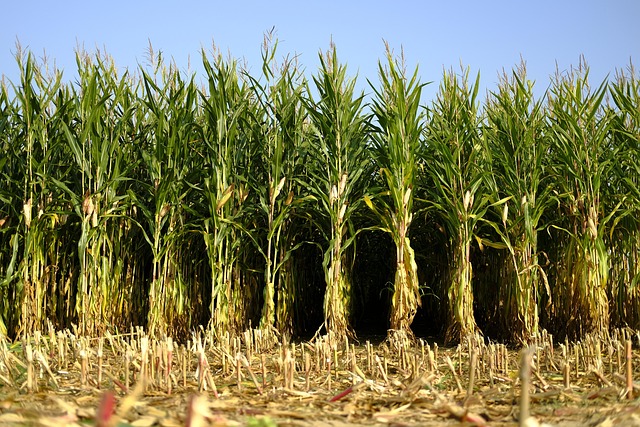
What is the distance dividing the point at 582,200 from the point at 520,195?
0.73 m

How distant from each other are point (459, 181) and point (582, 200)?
1.35 meters

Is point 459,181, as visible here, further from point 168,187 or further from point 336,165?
point 168,187

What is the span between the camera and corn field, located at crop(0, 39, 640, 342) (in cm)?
755

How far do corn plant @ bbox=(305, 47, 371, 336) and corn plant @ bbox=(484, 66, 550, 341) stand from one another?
1.48 metres

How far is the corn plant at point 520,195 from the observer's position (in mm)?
7594

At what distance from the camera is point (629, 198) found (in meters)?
7.83

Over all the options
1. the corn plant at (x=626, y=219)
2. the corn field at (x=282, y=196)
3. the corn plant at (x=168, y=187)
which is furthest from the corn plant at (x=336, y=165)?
the corn plant at (x=626, y=219)

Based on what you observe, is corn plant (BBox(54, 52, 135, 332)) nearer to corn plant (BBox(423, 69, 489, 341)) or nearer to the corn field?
the corn field

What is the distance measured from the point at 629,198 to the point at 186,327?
510 centimetres

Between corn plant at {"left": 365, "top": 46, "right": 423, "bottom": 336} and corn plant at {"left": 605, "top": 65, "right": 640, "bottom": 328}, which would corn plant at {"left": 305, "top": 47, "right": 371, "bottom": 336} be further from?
corn plant at {"left": 605, "top": 65, "right": 640, "bottom": 328}

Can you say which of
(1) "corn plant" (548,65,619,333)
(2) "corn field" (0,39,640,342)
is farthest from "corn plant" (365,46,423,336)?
(1) "corn plant" (548,65,619,333)

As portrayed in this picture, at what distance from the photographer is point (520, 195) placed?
7.65 meters

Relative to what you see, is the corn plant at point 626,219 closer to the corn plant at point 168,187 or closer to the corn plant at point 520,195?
the corn plant at point 520,195

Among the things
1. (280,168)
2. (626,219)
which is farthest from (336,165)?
(626,219)
